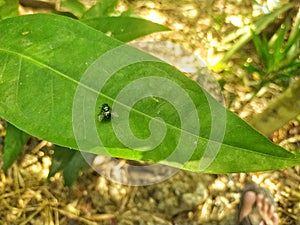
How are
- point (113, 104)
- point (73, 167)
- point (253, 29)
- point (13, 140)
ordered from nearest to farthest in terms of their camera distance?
1. point (113, 104)
2. point (13, 140)
3. point (73, 167)
4. point (253, 29)

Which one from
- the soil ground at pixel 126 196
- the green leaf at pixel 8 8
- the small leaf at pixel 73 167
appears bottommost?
the soil ground at pixel 126 196

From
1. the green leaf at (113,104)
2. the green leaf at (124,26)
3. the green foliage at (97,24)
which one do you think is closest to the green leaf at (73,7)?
the green foliage at (97,24)

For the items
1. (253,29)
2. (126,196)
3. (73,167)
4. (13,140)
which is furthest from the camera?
(253,29)

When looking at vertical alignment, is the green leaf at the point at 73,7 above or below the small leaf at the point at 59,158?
above

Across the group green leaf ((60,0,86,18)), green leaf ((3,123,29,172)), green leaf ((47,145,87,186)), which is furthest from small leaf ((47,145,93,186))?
green leaf ((60,0,86,18))

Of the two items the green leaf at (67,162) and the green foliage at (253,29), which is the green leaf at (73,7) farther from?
the green foliage at (253,29)

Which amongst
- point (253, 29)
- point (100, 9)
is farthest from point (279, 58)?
point (100, 9)

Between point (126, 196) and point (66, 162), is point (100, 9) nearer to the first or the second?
point (66, 162)
